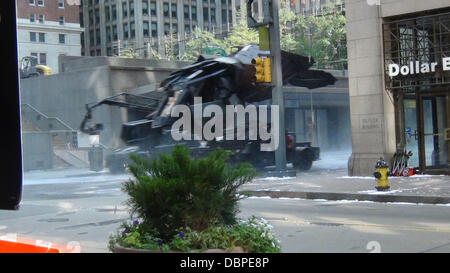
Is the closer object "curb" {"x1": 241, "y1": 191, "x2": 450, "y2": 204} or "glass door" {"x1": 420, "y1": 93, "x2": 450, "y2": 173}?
"curb" {"x1": 241, "y1": 191, "x2": 450, "y2": 204}

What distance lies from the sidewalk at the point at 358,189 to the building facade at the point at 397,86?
39.0 inches

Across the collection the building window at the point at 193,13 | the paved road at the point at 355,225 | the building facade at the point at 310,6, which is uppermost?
the building facade at the point at 310,6

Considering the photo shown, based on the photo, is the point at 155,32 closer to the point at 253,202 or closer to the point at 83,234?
the point at 253,202

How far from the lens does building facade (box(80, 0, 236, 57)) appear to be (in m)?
24.7

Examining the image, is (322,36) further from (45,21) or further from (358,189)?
(45,21)

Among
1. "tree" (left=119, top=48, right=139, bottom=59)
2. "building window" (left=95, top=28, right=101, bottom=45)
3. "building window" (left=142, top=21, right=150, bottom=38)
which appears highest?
"building window" (left=142, top=21, right=150, bottom=38)

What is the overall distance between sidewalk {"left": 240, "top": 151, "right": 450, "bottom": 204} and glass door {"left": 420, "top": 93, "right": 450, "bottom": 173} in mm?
769

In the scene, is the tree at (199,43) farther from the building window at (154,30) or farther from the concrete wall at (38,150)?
the concrete wall at (38,150)

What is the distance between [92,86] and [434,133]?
20.2 m

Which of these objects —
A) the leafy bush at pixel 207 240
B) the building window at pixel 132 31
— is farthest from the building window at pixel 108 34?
the leafy bush at pixel 207 240

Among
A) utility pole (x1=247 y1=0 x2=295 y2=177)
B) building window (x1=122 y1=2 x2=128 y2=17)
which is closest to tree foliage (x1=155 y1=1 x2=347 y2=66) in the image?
building window (x1=122 y1=2 x2=128 y2=17)

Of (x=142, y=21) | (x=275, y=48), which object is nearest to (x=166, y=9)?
(x=142, y=21)

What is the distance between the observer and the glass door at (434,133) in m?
17.2

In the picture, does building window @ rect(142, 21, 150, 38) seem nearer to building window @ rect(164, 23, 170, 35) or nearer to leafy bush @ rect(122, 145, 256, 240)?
building window @ rect(164, 23, 170, 35)
